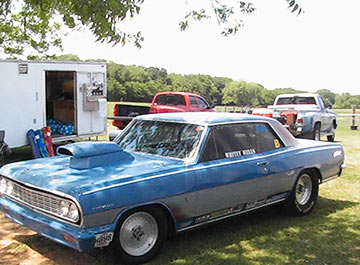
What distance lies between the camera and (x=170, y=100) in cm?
1599

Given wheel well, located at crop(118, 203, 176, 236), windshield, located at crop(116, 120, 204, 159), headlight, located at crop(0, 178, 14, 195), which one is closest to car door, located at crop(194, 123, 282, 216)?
windshield, located at crop(116, 120, 204, 159)

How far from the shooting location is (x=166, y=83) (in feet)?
101

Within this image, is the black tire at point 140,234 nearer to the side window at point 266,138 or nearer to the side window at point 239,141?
the side window at point 239,141

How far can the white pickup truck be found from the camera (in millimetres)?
13727

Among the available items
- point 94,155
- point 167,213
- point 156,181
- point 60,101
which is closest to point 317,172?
point 167,213

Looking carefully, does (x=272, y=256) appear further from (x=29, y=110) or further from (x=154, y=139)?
(x=29, y=110)

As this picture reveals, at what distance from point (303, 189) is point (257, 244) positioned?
161 centimetres

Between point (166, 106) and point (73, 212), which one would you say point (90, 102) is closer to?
point (166, 106)

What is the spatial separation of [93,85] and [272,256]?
26.3 feet

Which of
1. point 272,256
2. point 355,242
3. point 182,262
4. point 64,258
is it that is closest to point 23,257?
point 64,258

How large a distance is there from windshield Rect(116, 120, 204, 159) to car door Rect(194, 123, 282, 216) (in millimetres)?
194

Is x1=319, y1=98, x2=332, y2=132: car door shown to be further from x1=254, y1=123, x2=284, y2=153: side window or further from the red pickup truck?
x1=254, y1=123, x2=284, y2=153: side window

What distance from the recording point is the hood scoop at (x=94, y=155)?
14.2 ft

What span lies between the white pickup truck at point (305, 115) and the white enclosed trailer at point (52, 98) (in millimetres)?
6092
